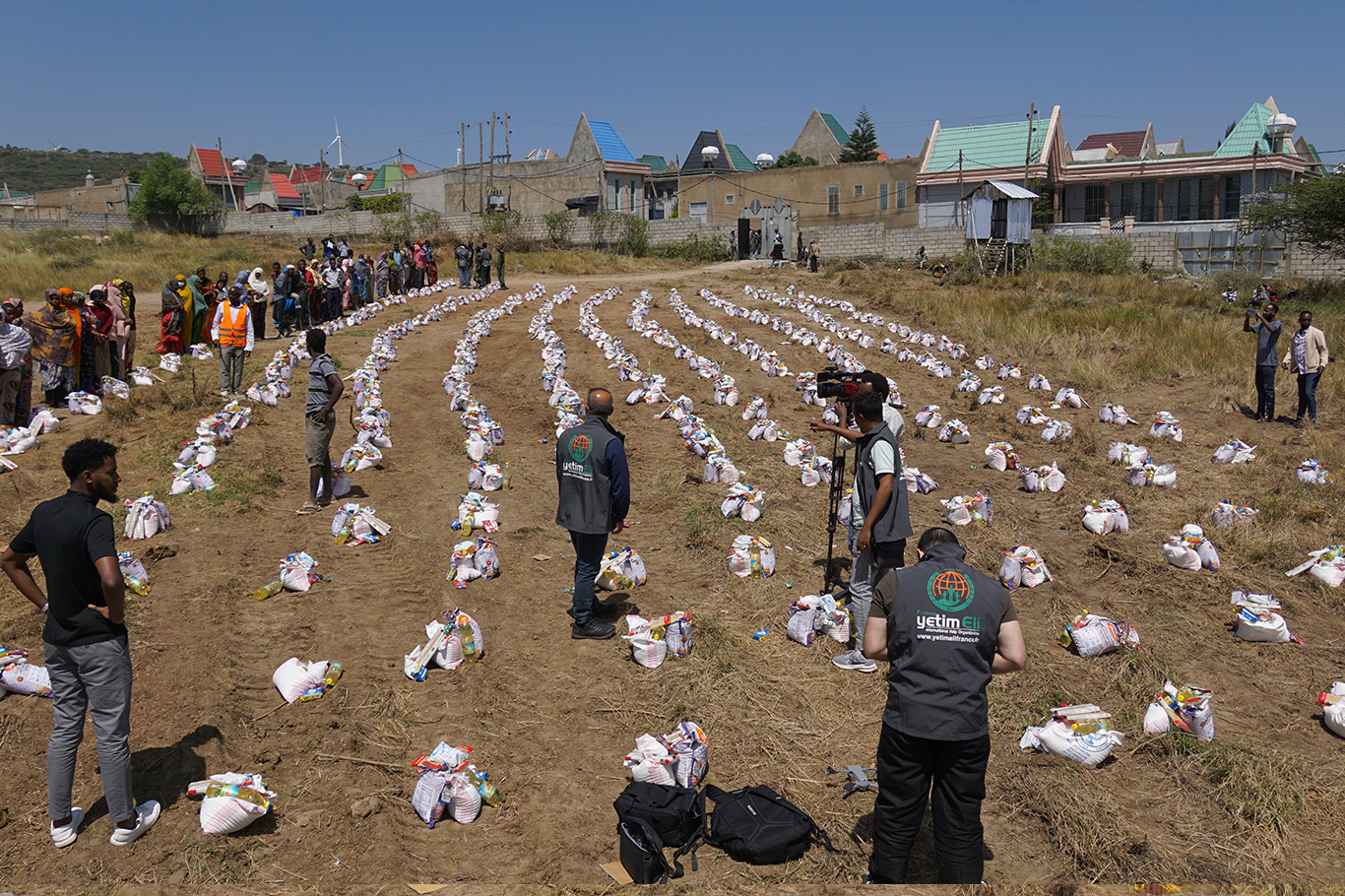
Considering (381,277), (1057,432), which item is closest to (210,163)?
(381,277)

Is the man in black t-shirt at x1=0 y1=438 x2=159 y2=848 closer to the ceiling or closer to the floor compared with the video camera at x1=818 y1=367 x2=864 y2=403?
closer to the floor

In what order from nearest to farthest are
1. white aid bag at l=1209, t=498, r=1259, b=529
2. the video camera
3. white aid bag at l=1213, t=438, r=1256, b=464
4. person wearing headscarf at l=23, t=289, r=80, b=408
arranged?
the video camera → white aid bag at l=1209, t=498, r=1259, b=529 → white aid bag at l=1213, t=438, r=1256, b=464 → person wearing headscarf at l=23, t=289, r=80, b=408

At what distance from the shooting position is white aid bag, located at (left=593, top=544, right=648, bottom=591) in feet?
24.2

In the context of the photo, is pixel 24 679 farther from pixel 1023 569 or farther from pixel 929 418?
pixel 929 418

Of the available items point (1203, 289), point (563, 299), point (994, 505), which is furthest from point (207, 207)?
point (994, 505)

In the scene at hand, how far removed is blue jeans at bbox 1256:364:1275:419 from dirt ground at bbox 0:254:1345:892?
117 inches

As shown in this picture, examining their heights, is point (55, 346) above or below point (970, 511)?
above

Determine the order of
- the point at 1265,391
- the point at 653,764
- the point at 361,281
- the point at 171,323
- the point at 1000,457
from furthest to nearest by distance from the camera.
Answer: the point at 361,281
the point at 171,323
the point at 1265,391
the point at 1000,457
the point at 653,764

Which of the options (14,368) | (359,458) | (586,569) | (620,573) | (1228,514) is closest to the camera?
(586,569)

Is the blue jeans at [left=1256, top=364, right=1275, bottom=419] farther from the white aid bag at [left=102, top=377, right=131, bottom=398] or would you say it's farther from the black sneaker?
the white aid bag at [left=102, top=377, right=131, bottom=398]

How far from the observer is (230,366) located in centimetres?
1263

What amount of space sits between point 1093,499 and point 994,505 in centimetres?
110

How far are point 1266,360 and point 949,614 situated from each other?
A: 39.5ft

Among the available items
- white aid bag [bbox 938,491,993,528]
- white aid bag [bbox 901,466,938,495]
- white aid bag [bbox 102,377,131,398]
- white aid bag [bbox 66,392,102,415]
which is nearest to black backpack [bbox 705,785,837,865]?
white aid bag [bbox 938,491,993,528]
